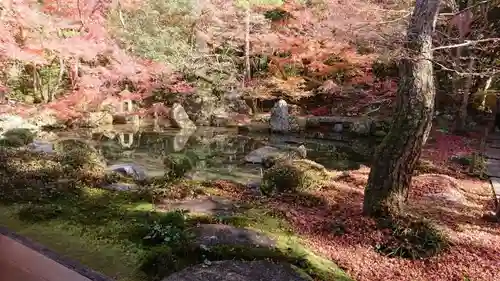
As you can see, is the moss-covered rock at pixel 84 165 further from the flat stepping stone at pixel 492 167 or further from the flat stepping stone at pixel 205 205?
the flat stepping stone at pixel 492 167

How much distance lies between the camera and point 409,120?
17.4 ft

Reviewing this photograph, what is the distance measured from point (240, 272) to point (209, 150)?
871 centimetres

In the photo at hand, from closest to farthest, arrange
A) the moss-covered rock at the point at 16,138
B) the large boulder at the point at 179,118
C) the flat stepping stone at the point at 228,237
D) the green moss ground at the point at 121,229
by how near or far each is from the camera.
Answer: the green moss ground at the point at 121,229
the flat stepping stone at the point at 228,237
the moss-covered rock at the point at 16,138
the large boulder at the point at 179,118

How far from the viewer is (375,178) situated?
563cm

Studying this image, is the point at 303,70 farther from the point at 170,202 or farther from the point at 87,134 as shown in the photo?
the point at 170,202

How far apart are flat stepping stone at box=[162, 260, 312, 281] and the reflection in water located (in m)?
5.14

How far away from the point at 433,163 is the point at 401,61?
19.2ft

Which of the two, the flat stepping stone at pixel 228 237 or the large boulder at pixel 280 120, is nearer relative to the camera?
the flat stepping stone at pixel 228 237

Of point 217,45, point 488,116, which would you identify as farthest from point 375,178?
point 217,45

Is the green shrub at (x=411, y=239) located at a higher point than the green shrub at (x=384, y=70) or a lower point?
lower

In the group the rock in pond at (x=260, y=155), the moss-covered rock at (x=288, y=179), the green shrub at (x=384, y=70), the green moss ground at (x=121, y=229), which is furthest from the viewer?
the green shrub at (x=384, y=70)

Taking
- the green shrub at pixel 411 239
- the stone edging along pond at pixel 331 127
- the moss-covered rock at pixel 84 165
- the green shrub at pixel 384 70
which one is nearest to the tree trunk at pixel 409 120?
the green shrub at pixel 411 239

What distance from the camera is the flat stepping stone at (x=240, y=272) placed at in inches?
147

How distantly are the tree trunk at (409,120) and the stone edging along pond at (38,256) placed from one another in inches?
137
